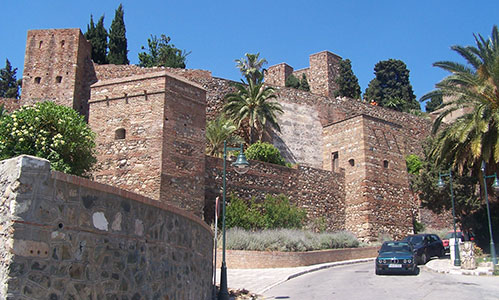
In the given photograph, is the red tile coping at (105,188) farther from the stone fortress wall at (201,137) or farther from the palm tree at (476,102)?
the palm tree at (476,102)

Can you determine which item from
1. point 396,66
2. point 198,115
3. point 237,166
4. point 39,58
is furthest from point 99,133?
point 396,66

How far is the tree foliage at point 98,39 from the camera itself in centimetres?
3838

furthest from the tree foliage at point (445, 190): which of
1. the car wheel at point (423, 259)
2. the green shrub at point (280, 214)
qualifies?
the green shrub at point (280, 214)

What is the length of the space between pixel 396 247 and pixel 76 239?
610 inches

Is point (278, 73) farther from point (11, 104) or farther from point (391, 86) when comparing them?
point (11, 104)

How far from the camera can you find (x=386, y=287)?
49.7 feet

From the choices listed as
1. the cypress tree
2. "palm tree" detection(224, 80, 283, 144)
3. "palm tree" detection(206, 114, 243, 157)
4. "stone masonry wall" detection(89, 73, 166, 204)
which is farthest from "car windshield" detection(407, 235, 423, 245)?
the cypress tree

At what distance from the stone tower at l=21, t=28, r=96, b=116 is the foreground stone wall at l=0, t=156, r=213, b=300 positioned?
81.0 feet

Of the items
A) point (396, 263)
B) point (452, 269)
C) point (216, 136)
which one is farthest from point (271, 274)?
point (216, 136)

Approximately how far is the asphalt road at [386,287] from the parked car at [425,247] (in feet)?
9.33

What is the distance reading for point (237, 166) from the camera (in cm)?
1439

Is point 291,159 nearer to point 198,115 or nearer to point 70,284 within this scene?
point 198,115

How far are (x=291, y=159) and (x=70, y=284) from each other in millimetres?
29668

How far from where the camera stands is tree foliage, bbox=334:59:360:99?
52.0 meters
